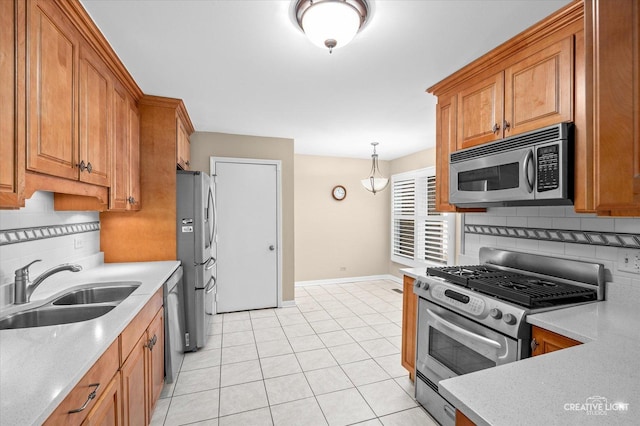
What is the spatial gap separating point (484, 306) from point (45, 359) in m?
1.92

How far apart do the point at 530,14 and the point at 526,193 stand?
96 centimetres

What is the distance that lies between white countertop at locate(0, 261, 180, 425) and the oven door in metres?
1.77

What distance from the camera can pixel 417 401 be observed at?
2.19 meters

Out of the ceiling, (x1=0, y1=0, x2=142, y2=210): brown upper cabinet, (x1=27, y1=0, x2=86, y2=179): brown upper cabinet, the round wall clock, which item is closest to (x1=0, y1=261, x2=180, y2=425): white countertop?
(x1=0, y1=0, x2=142, y2=210): brown upper cabinet

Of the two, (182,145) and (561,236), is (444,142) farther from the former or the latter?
(182,145)

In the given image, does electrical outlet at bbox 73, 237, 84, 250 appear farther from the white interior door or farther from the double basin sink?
the white interior door

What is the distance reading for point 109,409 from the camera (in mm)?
1262

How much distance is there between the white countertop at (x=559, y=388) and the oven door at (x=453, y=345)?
45 centimetres

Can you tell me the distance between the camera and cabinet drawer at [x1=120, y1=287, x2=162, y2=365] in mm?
1426

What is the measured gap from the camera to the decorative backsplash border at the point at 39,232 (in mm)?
Result: 1619

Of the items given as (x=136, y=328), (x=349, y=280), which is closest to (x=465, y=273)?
(x=136, y=328)

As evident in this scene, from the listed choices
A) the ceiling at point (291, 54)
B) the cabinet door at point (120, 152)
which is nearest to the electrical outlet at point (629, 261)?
the ceiling at point (291, 54)

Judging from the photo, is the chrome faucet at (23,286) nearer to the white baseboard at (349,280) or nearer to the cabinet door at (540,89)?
the cabinet door at (540,89)

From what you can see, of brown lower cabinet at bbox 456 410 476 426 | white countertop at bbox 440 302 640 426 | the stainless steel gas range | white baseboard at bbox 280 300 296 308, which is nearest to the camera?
white countertop at bbox 440 302 640 426
